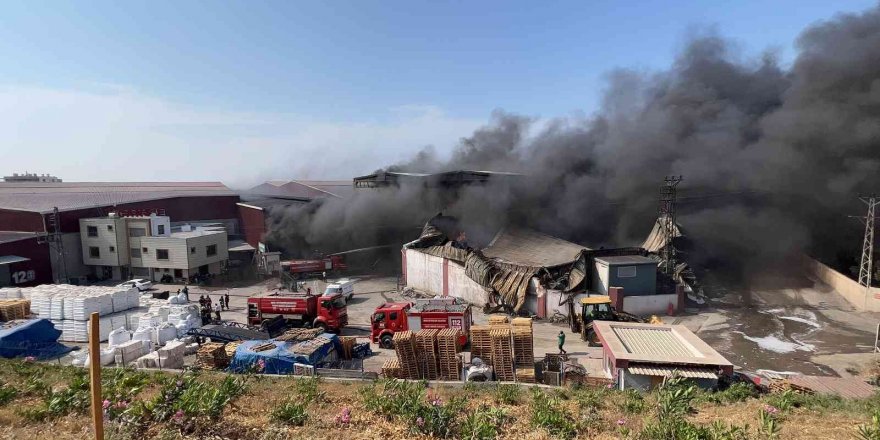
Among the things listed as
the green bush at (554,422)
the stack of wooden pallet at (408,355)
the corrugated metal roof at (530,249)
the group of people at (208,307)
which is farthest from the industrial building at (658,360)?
the group of people at (208,307)

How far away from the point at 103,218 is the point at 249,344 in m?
21.8

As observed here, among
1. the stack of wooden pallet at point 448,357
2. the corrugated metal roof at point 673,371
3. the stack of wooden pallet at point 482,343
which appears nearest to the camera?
the corrugated metal roof at point 673,371

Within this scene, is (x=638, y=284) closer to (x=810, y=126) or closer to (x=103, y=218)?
(x=810, y=126)

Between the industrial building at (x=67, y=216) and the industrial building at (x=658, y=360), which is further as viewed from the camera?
the industrial building at (x=67, y=216)

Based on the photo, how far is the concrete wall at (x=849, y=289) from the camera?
1789 centimetres

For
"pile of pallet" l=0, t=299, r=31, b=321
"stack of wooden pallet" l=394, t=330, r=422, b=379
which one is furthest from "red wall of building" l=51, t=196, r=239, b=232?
"stack of wooden pallet" l=394, t=330, r=422, b=379

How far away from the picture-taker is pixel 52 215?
86.6 feet

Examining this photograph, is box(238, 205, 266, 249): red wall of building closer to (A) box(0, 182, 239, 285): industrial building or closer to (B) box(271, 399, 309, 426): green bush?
(A) box(0, 182, 239, 285): industrial building

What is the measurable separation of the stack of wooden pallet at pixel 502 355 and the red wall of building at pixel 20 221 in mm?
27926

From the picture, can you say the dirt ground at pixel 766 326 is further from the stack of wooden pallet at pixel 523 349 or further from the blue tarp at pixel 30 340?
the blue tarp at pixel 30 340

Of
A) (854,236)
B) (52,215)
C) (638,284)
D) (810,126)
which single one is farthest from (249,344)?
(854,236)

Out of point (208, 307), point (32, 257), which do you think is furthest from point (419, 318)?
point (32, 257)

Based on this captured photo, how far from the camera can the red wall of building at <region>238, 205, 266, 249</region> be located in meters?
32.5

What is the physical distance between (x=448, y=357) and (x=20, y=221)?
28.7 metres
